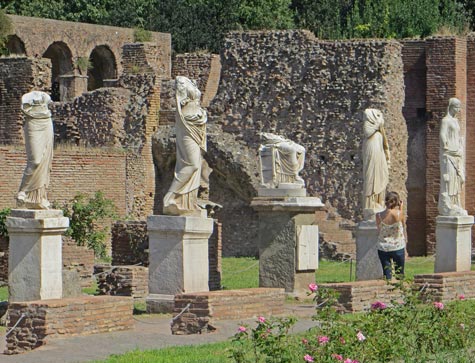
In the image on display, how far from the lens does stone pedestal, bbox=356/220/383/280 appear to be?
20234 mm

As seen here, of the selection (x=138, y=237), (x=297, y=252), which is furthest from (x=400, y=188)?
(x=297, y=252)

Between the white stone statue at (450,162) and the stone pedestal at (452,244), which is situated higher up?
the white stone statue at (450,162)

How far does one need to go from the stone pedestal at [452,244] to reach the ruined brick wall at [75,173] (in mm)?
8000

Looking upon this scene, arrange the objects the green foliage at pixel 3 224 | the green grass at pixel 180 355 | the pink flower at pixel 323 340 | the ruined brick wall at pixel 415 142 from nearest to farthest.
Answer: the pink flower at pixel 323 340, the green grass at pixel 180 355, the green foliage at pixel 3 224, the ruined brick wall at pixel 415 142

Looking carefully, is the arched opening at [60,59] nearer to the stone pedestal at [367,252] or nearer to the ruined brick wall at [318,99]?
the ruined brick wall at [318,99]

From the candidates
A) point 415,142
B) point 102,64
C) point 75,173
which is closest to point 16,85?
point 75,173

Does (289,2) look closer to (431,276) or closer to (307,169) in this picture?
(307,169)

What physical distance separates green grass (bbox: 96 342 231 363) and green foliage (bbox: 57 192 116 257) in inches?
492

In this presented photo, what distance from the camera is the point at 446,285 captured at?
1781cm

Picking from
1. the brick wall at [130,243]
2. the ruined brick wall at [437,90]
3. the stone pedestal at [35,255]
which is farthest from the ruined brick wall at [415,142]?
the stone pedestal at [35,255]

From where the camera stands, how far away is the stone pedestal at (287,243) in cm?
1930

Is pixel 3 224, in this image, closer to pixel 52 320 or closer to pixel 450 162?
pixel 450 162

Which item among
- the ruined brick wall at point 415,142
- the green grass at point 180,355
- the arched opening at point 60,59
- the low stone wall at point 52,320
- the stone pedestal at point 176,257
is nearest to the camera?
the green grass at point 180,355

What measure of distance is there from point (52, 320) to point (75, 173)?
1344 cm
